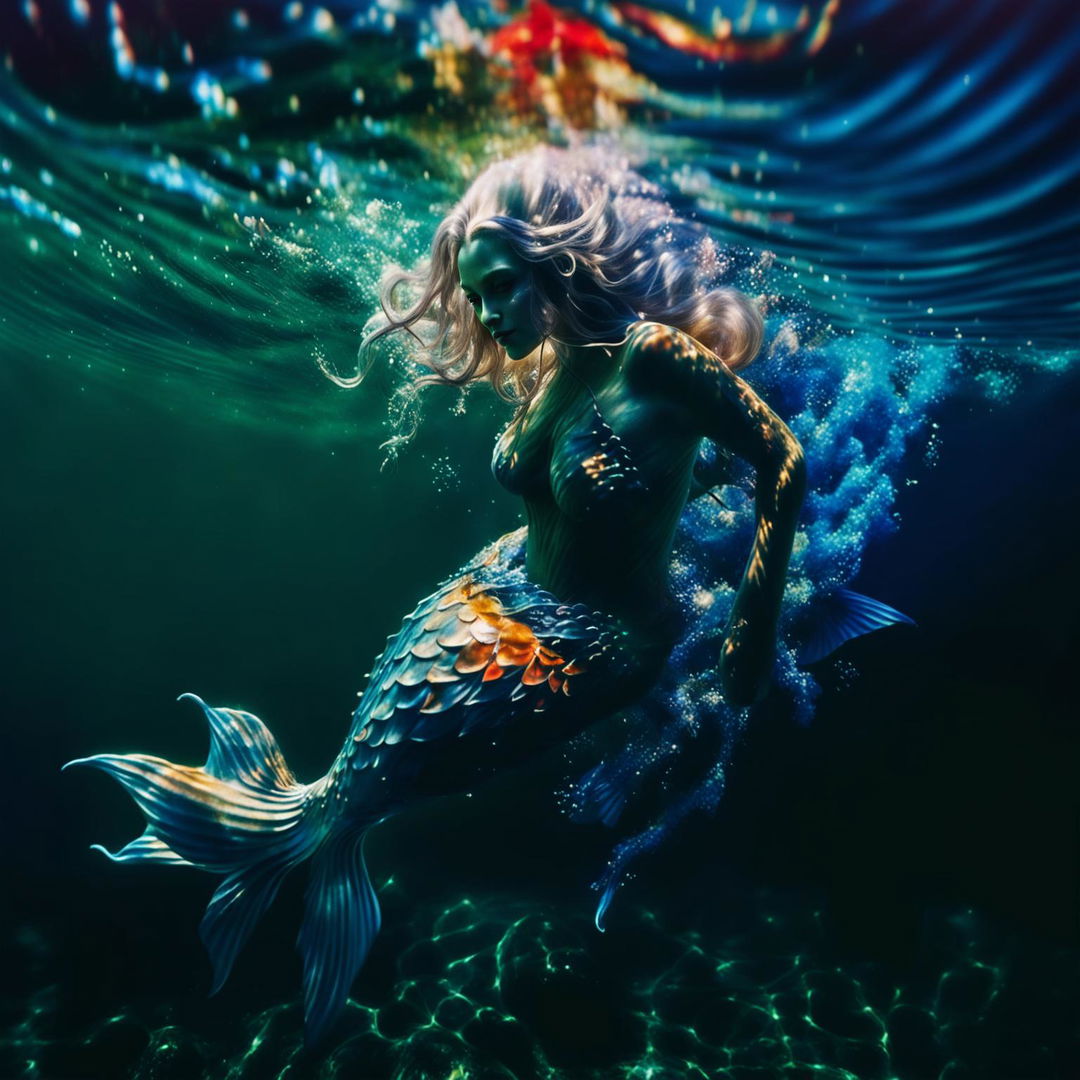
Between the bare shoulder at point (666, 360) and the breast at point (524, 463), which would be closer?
the bare shoulder at point (666, 360)

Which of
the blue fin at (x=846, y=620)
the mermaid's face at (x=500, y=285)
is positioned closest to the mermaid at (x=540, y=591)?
the mermaid's face at (x=500, y=285)

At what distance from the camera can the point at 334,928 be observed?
245 cm

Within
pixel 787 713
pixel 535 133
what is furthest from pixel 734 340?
pixel 787 713

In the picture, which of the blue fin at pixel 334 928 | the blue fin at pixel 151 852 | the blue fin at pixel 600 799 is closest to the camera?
the blue fin at pixel 334 928

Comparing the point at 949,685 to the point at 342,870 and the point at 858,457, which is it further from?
the point at 342,870

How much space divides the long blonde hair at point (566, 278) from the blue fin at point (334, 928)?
2.14 metres

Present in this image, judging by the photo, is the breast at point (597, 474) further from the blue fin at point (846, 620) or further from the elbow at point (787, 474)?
the blue fin at point (846, 620)

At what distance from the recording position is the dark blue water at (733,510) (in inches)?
126

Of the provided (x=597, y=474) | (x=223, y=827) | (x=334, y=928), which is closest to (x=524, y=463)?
(x=597, y=474)

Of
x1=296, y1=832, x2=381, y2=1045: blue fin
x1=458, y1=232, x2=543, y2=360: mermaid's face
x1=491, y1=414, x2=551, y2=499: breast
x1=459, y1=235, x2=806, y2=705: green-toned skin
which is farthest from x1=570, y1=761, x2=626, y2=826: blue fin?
x1=458, y1=232, x2=543, y2=360: mermaid's face

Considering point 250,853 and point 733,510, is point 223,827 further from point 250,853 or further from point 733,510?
point 733,510

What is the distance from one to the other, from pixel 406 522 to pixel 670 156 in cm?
4172

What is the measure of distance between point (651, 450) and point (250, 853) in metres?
2.21

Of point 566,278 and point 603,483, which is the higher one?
point 566,278
